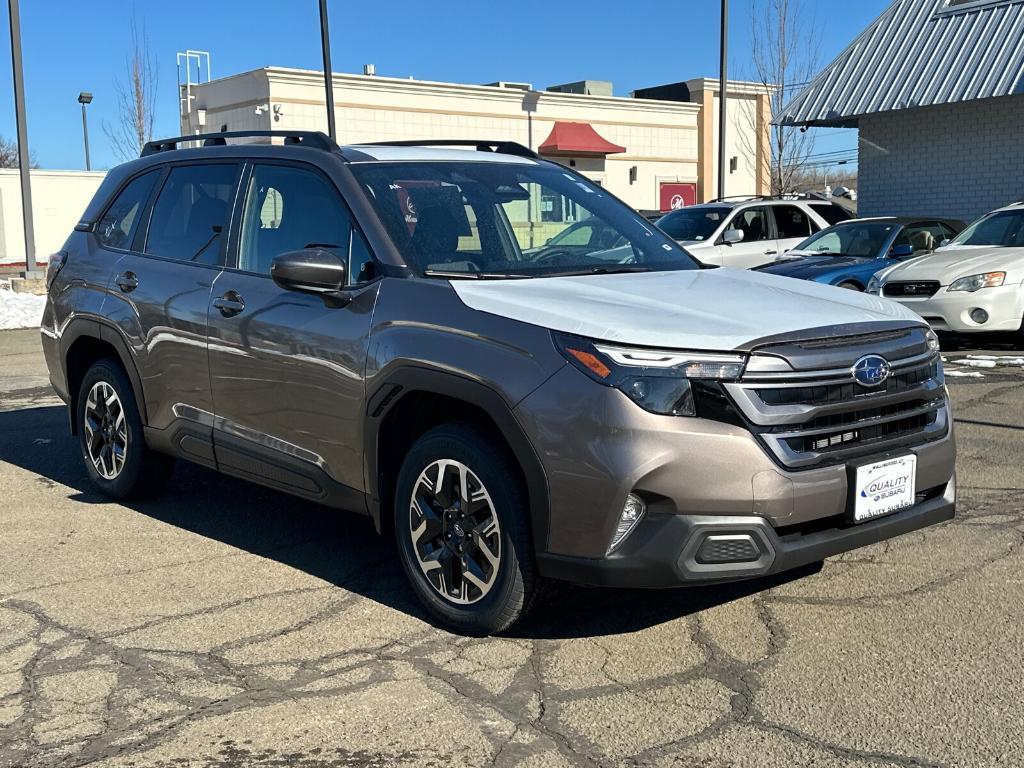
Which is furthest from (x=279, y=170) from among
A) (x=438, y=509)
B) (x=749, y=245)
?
(x=749, y=245)

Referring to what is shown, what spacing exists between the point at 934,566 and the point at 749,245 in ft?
39.4

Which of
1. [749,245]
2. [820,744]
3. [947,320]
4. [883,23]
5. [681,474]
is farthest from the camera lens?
[883,23]

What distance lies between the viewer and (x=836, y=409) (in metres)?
3.97

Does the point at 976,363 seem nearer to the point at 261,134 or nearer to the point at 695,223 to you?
the point at 695,223

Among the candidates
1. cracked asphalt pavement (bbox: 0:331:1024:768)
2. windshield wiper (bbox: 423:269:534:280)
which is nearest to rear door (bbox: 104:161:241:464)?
cracked asphalt pavement (bbox: 0:331:1024:768)

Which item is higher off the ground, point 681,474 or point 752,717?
point 681,474

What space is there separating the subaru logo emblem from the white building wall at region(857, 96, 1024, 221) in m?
15.8

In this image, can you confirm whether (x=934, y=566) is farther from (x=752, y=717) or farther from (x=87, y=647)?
(x=87, y=647)

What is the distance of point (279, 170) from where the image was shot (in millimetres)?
5438

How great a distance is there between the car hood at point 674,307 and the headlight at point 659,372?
4cm

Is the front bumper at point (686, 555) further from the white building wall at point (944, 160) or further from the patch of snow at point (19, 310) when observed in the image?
the white building wall at point (944, 160)

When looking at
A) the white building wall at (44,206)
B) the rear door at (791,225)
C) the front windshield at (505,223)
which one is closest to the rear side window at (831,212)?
the rear door at (791,225)

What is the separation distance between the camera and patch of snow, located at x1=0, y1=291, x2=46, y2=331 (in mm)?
17391

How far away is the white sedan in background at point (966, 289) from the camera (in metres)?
11.4
